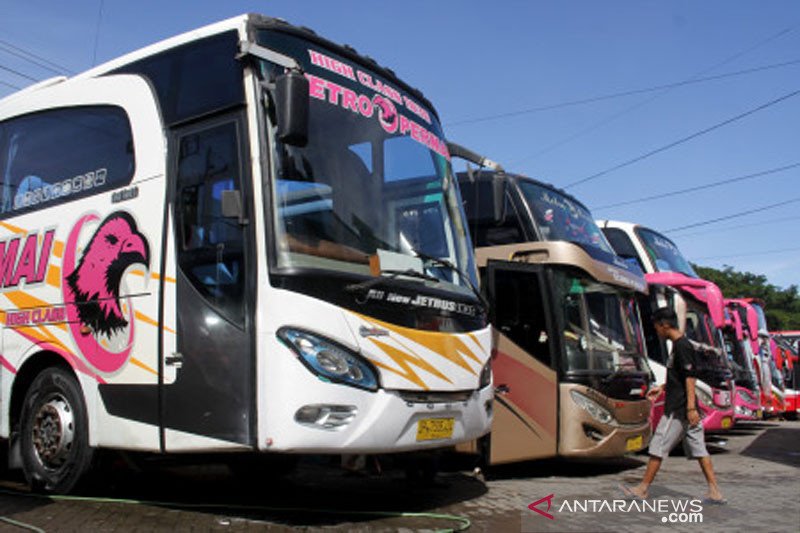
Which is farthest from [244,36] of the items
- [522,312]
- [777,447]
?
[777,447]

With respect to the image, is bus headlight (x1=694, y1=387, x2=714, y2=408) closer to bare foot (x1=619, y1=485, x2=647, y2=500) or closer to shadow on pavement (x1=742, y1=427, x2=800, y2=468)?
shadow on pavement (x1=742, y1=427, x2=800, y2=468)

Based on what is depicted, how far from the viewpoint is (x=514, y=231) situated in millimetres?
9445

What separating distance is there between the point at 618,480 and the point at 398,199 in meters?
4.79

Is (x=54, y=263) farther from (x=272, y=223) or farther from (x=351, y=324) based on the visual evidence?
(x=351, y=324)

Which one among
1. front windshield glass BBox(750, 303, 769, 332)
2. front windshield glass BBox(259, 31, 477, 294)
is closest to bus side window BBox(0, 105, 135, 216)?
front windshield glass BBox(259, 31, 477, 294)

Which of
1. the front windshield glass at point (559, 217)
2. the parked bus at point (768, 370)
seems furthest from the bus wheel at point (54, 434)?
the parked bus at point (768, 370)

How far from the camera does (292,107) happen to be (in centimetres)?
504

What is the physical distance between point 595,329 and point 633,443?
1419 mm

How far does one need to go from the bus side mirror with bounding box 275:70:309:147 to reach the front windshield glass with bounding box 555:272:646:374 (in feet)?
15.2

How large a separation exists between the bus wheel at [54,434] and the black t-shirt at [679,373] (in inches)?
206

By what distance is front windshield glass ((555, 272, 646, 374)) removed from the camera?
8.71m

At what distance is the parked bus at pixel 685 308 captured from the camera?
12.0m

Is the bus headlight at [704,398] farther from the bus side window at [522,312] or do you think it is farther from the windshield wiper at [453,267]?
the windshield wiper at [453,267]

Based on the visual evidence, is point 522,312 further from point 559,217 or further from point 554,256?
point 559,217
